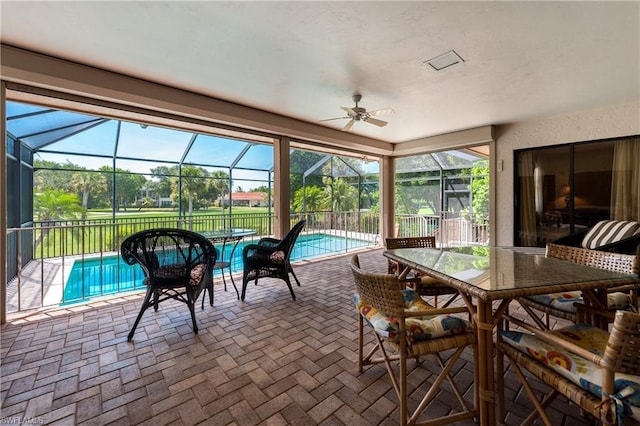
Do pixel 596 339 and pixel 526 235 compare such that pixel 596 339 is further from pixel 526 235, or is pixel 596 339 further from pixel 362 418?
pixel 526 235

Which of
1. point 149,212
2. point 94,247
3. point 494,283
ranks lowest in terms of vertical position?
point 94,247

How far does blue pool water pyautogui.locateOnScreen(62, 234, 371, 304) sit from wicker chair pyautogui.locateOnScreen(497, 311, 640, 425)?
161 inches

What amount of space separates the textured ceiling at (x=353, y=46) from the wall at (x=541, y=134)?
0.31m

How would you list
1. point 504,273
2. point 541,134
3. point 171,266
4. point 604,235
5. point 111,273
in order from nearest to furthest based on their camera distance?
1. point 504,273
2. point 171,266
3. point 604,235
4. point 541,134
5. point 111,273

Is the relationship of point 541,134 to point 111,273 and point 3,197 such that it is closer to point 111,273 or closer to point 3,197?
point 3,197

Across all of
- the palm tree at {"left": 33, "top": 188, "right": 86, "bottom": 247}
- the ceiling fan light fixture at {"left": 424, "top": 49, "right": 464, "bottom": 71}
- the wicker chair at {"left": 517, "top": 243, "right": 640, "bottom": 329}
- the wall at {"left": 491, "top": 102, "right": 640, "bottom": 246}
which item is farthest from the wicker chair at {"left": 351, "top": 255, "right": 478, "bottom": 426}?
the palm tree at {"left": 33, "top": 188, "right": 86, "bottom": 247}

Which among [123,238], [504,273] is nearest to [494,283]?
[504,273]

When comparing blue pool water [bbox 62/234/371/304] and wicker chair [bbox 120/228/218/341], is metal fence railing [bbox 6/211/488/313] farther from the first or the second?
wicker chair [bbox 120/228/218/341]

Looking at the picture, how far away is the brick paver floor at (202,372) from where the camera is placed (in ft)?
4.95

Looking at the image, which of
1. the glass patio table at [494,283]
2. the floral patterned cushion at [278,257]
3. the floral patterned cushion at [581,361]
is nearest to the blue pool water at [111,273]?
the floral patterned cushion at [278,257]

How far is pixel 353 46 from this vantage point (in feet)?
7.80

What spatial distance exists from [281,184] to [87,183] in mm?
5433

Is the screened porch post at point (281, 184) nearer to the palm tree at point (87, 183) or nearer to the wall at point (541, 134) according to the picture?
the wall at point (541, 134)

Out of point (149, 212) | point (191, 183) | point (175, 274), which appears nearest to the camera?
point (175, 274)
